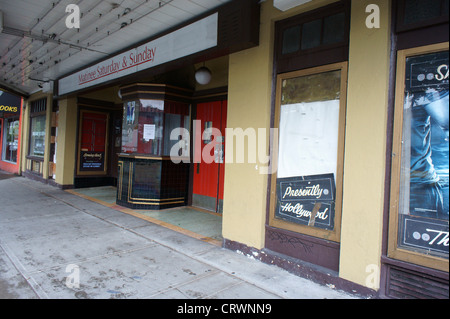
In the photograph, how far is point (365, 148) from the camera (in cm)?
293

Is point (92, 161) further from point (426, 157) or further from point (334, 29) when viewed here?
point (426, 157)

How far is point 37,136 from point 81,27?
25.6 ft

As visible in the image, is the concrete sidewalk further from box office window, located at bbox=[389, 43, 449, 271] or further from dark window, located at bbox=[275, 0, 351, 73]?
dark window, located at bbox=[275, 0, 351, 73]

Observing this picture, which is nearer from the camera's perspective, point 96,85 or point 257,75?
point 257,75

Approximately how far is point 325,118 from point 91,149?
8531 millimetres

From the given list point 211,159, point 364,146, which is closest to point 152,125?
point 211,159

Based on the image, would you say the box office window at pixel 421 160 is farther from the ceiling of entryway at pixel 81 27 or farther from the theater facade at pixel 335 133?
the ceiling of entryway at pixel 81 27

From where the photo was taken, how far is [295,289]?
3080 millimetres

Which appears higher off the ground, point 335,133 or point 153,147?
point 335,133

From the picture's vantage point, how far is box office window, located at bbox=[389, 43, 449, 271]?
2.55 m

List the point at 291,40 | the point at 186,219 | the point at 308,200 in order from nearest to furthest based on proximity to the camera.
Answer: the point at 308,200
the point at 291,40
the point at 186,219
